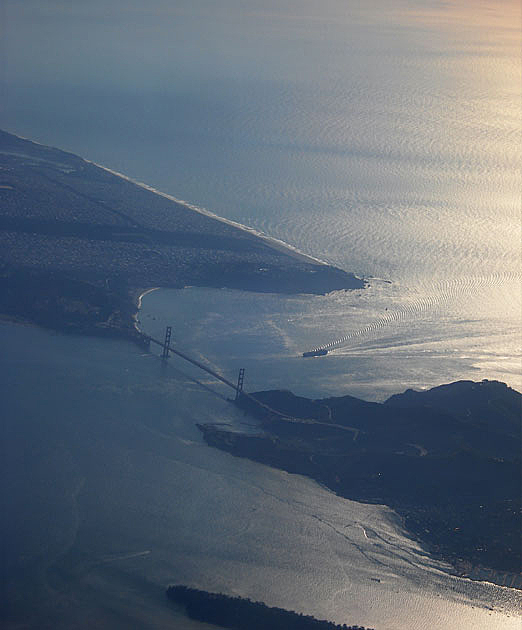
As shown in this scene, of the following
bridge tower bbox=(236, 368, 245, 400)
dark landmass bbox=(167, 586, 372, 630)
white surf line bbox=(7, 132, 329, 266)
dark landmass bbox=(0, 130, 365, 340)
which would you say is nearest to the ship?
bridge tower bbox=(236, 368, 245, 400)

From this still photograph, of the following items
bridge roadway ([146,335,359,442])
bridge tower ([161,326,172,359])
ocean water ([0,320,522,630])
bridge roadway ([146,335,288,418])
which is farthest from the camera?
bridge tower ([161,326,172,359])

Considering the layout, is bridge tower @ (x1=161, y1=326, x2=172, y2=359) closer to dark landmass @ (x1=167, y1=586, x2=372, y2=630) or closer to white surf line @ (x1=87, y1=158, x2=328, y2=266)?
white surf line @ (x1=87, y1=158, x2=328, y2=266)

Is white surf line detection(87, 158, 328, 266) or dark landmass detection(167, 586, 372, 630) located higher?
white surf line detection(87, 158, 328, 266)

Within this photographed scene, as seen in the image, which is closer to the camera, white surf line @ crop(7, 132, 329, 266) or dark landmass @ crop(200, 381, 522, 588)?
dark landmass @ crop(200, 381, 522, 588)

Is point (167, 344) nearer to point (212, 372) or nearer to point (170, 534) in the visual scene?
point (212, 372)

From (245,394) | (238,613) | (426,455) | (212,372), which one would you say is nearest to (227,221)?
(212,372)

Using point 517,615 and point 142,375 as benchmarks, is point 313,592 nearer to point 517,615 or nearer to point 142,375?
point 517,615

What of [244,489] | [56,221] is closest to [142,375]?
[244,489]

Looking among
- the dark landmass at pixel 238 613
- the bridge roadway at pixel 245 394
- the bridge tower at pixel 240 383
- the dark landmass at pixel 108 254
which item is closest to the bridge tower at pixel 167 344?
the bridge roadway at pixel 245 394
